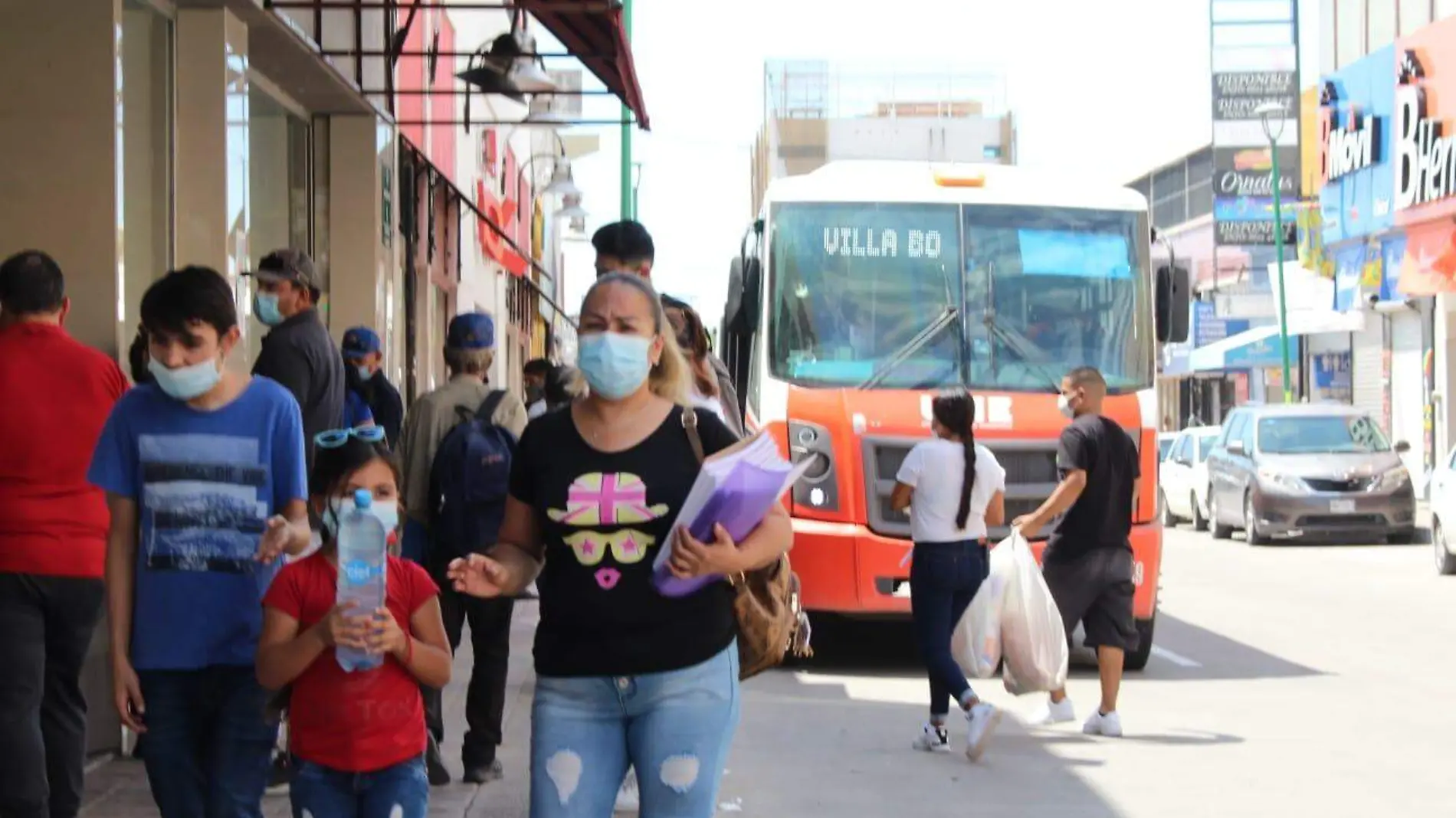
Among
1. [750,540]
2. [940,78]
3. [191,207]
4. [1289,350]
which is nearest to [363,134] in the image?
[191,207]

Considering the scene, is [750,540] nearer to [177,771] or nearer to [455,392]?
[177,771]

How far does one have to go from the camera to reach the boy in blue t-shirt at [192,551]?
5.06m

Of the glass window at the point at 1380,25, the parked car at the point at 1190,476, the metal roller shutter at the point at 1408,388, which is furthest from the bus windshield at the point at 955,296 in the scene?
the glass window at the point at 1380,25

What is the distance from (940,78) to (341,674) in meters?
90.1

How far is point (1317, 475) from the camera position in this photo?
2638 cm

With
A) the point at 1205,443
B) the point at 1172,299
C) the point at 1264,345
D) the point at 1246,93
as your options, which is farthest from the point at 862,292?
the point at 1246,93

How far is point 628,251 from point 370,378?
243cm

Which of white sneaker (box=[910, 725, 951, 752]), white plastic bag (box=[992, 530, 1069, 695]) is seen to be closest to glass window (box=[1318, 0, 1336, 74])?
white plastic bag (box=[992, 530, 1069, 695])

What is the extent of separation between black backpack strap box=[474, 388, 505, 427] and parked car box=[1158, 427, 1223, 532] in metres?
23.7

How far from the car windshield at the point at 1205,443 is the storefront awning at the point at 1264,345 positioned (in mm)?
14249

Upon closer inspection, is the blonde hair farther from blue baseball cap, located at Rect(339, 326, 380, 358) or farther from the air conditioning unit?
the air conditioning unit

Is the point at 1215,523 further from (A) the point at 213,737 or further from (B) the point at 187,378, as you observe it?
(B) the point at 187,378

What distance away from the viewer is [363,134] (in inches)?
583

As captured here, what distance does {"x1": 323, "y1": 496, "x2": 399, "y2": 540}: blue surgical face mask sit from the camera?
4.78 m
